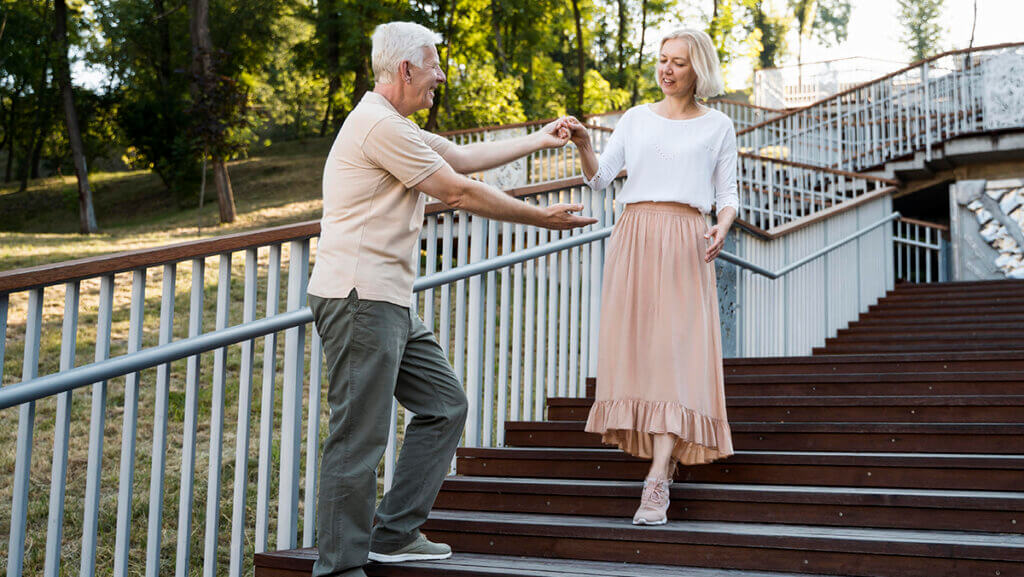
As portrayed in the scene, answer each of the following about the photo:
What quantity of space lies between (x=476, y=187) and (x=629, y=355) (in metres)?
1.18

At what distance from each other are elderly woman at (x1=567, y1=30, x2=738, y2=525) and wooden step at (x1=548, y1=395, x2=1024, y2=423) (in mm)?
909

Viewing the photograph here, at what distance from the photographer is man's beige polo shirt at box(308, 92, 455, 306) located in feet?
8.52

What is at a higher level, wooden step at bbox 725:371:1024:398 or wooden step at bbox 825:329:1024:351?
wooden step at bbox 825:329:1024:351

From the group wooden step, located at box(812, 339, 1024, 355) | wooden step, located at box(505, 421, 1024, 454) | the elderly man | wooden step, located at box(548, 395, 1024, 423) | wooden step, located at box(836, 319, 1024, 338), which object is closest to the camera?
the elderly man

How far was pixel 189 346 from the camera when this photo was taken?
2.72 metres

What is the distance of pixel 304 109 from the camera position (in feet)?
137

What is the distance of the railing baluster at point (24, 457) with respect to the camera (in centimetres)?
237

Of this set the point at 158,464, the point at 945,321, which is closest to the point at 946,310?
the point at 945,321

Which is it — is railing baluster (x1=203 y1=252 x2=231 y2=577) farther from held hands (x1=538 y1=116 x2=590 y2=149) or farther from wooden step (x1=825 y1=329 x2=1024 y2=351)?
wooden step (x1=825 y1=329 x2=1024 y2=351)

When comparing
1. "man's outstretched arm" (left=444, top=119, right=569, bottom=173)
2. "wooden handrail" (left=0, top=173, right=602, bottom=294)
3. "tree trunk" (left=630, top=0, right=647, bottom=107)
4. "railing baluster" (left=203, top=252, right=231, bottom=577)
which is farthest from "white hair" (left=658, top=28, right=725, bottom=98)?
"tree trunk" (left=630, top=0, right=647, bottom=107)

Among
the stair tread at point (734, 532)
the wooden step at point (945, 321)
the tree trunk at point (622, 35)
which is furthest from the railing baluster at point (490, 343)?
the tree trunk at point (622, 35)

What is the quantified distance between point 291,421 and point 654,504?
1.25 meters

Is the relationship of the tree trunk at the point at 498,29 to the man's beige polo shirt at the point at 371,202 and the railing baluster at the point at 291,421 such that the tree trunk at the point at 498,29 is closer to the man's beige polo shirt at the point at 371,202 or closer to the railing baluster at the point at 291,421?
the railing baluster at the point at 291,421

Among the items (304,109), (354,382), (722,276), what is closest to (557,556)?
(354,382)
